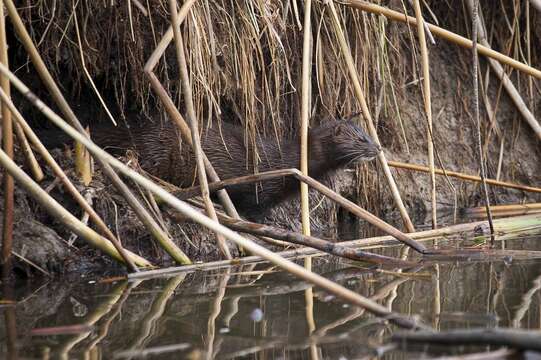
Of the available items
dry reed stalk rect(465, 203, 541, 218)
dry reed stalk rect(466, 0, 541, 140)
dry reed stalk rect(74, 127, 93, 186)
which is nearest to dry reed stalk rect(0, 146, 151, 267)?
dry reed stalk rect(74, 127, 93, 186)

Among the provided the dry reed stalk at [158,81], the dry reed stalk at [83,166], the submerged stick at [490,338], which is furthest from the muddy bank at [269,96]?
the submerged stick at [490,338]

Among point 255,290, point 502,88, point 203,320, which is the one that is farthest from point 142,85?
point 502,88

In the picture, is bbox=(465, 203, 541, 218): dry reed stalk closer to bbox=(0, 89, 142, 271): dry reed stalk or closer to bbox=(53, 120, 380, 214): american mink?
bbox=(53, 120, 380, 214): american mink

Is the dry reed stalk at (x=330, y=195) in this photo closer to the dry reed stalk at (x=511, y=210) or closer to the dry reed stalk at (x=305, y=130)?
the dry reed stalk at (x=305, y=130)

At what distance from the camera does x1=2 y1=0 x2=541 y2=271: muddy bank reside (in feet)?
13.4

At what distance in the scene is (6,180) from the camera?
3.21 metres

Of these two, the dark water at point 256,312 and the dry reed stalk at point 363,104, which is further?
the dry reed stalk at point 363,104

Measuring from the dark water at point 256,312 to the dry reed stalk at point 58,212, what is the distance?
0.15 meters

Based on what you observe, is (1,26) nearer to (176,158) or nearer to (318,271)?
(318,271)

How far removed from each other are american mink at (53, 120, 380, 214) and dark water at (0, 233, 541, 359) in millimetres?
1416

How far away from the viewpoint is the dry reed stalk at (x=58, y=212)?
277 cm

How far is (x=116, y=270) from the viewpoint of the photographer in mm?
3736

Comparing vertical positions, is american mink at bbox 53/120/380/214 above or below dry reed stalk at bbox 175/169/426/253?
above

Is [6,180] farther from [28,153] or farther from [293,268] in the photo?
[293,268]
